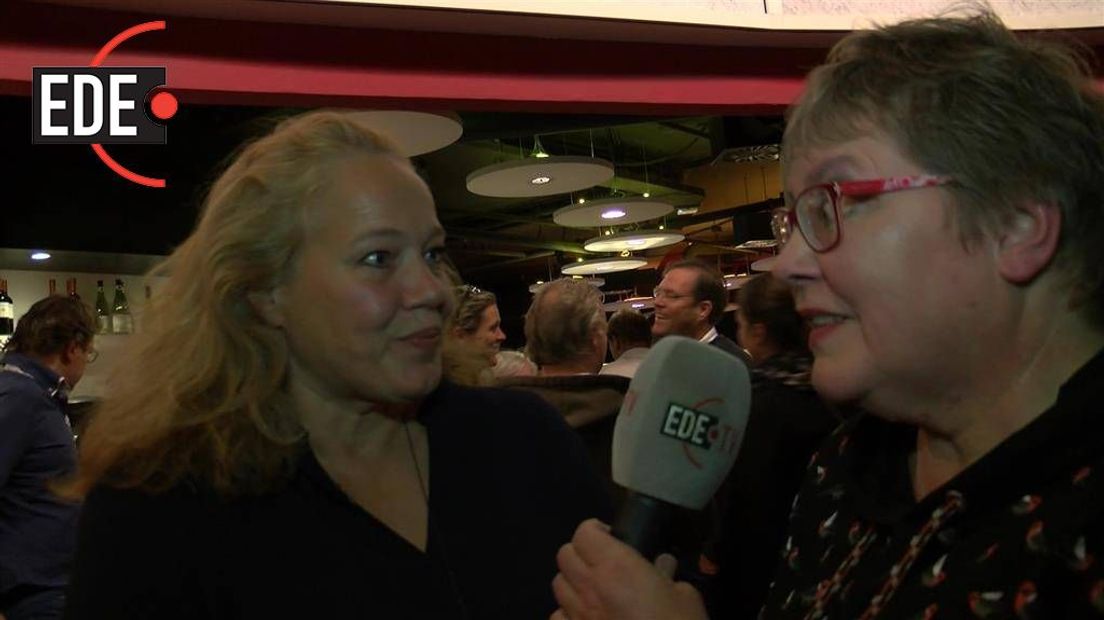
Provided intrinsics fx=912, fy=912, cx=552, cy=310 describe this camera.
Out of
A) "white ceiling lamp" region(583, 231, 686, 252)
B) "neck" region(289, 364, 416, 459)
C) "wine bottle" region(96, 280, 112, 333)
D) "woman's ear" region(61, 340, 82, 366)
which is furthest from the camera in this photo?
"white ceiling lamp" region(583, 231, 686, 252)

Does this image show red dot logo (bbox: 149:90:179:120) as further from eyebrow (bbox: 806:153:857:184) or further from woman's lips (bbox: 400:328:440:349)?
eyebrow (bbox: 806:153:857:184)

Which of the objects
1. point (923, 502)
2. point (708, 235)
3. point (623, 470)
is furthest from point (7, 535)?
point (708, 235)

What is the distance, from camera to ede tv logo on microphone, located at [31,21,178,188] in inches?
90.4

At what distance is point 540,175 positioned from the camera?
16.3ft

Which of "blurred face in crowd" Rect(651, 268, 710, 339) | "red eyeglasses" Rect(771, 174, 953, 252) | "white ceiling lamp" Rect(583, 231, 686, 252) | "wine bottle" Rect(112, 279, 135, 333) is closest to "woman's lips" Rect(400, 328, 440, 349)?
"red eyeglasses" Rect(771, 174, 953, 252)

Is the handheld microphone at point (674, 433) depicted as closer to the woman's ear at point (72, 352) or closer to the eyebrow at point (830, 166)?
the eyebrow at point (830, 166)

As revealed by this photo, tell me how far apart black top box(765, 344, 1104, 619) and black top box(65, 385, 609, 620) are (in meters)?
0.49

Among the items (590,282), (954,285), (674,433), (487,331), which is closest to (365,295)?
(674,433)

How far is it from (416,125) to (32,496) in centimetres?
167

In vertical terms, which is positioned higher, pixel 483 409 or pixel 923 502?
pixel 483 409

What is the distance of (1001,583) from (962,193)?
364mm

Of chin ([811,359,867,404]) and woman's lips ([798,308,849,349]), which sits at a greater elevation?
woman's lips ([798,308,849,349])

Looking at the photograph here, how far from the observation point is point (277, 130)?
1.52 metres

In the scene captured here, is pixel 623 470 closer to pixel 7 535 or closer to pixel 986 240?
pixel 986 240
